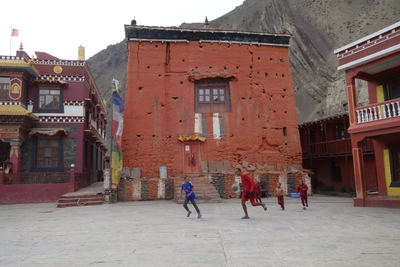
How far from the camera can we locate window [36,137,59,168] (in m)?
22.2

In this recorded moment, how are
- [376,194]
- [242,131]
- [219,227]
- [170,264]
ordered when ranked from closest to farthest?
[170,264], [219,227], [376,194], [242,131]

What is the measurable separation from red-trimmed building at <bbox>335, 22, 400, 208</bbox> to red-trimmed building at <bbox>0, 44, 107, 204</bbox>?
653 inches

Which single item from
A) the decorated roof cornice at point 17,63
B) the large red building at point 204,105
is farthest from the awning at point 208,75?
the decorated roof cornice at point 17,63

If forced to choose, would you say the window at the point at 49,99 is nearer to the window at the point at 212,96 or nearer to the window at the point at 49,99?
the window at the point at 49,99

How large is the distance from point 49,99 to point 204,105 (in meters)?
11.2

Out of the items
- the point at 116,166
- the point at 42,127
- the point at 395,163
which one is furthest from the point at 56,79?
the point at 395,163

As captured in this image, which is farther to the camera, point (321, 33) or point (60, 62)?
point (321, 33)

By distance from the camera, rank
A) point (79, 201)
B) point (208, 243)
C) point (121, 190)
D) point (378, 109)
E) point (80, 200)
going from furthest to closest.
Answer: point (121, 190) < point (80, 200) < point (79, 201) < point (378, 109) < point (208, 243)

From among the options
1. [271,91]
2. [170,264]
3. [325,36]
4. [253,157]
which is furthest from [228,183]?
[325,36]

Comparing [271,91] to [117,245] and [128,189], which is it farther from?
[117,245]

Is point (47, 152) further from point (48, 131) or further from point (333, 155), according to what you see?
point (333, 155)

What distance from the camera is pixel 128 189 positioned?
18719 millimetres

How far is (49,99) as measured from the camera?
2289cm

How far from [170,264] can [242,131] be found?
16.7 m
